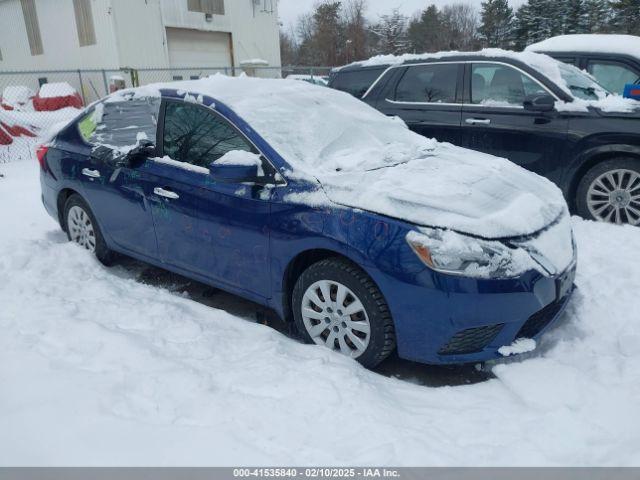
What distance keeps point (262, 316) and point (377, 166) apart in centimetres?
139

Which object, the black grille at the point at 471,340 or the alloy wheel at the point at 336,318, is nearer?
the black grille at the point at 471,340

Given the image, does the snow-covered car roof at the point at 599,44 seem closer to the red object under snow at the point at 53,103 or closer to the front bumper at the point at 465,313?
the front bumper at the point at 465,313

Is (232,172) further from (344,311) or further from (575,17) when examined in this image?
(575,17)

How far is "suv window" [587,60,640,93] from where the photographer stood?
6.90 m

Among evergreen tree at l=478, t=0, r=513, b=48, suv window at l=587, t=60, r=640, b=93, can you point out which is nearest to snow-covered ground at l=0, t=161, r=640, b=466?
suv window at l=587, t=60, r=640, b=93

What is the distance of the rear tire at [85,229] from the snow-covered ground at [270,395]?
843mm

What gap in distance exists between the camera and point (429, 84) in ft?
19.2

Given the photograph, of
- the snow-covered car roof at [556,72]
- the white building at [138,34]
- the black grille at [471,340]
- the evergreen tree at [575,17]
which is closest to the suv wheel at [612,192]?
the snow-covered car roof at [556,72]

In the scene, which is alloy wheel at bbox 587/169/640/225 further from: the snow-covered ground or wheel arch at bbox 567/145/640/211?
the snow-covered ground

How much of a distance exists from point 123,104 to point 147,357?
2.41 m

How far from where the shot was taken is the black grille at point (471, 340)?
8.39ft

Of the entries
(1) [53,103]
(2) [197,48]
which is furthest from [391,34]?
(1) [53,103]

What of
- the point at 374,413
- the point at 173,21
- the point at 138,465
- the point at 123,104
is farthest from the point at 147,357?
the point at 173,21

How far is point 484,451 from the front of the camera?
2.12m
